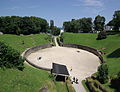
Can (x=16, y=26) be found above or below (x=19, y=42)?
above

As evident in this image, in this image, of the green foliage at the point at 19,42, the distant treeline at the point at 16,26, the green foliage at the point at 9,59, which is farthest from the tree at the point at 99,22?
the green foliage at the point at 9,59

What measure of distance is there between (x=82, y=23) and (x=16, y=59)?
248 feet

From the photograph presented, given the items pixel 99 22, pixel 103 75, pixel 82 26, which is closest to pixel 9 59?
pixel 103 75

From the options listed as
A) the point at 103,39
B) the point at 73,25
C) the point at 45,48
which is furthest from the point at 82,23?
the point at 45,48

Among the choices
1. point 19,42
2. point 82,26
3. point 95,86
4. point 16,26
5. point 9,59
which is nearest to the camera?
point 9,59

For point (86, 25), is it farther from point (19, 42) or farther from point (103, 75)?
point (103, 75)

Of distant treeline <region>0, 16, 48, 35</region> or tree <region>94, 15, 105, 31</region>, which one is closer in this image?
distant treeline <region>0, 16, 48, 35</region>

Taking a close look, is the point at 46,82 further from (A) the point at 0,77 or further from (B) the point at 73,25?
(B) the point at 73,25

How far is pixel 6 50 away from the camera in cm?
2103

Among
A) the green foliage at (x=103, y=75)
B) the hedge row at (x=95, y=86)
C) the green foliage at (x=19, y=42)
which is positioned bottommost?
the hedge row at (x=95, y=86)

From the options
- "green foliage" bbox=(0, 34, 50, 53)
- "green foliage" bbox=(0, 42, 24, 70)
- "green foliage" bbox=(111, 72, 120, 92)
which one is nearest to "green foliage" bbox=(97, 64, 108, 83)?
"green foliage" bbox=(111, 72, 120, 92)

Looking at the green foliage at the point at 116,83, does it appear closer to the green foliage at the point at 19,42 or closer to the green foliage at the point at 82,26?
the green foliage at the point at 19,42

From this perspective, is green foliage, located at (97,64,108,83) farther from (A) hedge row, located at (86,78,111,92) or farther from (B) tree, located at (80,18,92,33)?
(B) tree, located at (80,18,92,33)

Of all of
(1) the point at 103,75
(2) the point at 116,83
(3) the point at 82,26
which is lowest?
(2) the point at 116,83
